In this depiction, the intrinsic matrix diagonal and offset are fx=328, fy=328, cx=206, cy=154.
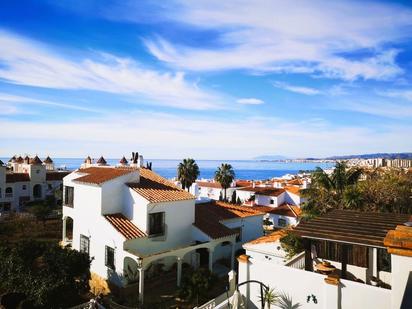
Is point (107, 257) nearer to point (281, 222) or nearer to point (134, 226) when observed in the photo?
point (134, 226)

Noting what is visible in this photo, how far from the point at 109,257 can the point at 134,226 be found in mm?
2806

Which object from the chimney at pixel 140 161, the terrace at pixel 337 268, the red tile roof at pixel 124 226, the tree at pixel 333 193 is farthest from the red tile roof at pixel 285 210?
the terrace at pixel 337 268

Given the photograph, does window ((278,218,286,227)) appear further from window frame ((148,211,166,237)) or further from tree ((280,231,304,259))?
window frame ((148,211,166,237))

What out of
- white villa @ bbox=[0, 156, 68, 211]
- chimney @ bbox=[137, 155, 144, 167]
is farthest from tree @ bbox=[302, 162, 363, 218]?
white villa @ bbox=[0, 156, 68, 211]

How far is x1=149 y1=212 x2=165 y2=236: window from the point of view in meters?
Answer: 23.9

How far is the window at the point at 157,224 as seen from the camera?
2392 centimetres

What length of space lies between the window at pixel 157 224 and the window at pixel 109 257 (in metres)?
3.02

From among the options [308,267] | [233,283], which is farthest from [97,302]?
[308,267]

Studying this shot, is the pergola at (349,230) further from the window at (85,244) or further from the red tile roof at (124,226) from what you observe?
the window at (85,244)

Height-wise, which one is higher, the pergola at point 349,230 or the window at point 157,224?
the pergola at point 349,230

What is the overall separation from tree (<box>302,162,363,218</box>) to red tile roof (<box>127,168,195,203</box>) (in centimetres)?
1165

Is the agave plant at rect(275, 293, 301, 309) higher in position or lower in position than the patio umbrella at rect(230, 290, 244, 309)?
higher

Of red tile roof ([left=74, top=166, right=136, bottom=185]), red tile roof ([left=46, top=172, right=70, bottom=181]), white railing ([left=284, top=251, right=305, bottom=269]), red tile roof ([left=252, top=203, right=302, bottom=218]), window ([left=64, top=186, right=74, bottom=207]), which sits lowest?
red tile roof ([left=252, top=203, right=302, bottom=218])

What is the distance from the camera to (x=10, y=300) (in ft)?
52.9
